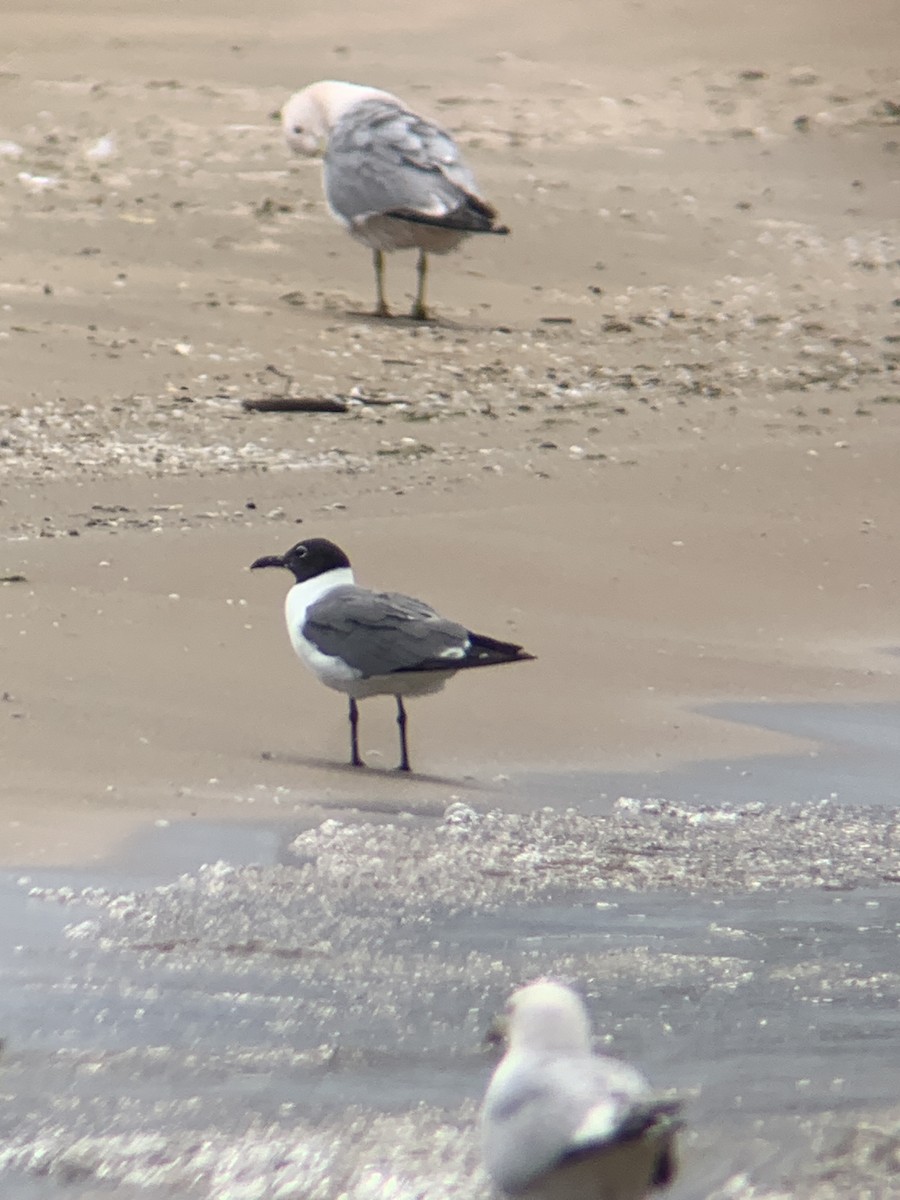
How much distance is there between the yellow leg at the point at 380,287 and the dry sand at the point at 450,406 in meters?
0.24

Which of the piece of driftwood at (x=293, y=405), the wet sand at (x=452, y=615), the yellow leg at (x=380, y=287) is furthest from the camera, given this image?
the yellow leg at (x=380, y=287)

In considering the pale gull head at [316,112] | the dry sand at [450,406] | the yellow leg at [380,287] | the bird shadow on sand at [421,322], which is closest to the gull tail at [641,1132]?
the dry sand at [450,406]

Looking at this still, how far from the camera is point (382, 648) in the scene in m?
6.81

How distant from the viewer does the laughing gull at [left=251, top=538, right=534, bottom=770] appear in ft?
22.2

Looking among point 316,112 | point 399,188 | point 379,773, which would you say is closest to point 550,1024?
point 379,773

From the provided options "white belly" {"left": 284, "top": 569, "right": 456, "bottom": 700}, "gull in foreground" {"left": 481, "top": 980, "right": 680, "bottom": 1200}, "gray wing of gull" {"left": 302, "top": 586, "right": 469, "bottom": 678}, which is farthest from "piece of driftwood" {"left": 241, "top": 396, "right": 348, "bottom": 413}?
"gull in foreground" {"left": 481, "top": 980, "right": 680, "bottom": 1200}

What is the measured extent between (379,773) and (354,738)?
0.52 feet

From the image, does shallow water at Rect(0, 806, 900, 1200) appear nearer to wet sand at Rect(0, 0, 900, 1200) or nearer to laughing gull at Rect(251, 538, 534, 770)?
wet sand at Rect(0, 0, 900, 1200)

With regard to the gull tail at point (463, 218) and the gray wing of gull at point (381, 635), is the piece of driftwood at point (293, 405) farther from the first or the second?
the gray wing of gull at point (381, 635)

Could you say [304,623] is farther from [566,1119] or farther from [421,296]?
[421,296]

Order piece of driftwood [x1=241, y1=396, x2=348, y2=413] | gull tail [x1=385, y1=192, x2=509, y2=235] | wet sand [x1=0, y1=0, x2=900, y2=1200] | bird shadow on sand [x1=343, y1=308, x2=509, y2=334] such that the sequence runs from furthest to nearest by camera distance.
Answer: gull tail [x1=385, y1=192, x2=509, y2=235] → bird shadow on sand [x1=343, y1=308, x2=509, y2=334] → piece of driftwood [x1=241, y1=396, x2=348, y2=413] → wet sand [x1=0, y1=0, x2=900, y2=1200]

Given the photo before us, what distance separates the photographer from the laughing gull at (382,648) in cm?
677

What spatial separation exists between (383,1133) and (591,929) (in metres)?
1.21

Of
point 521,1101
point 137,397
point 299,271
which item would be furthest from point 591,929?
point 299,271
